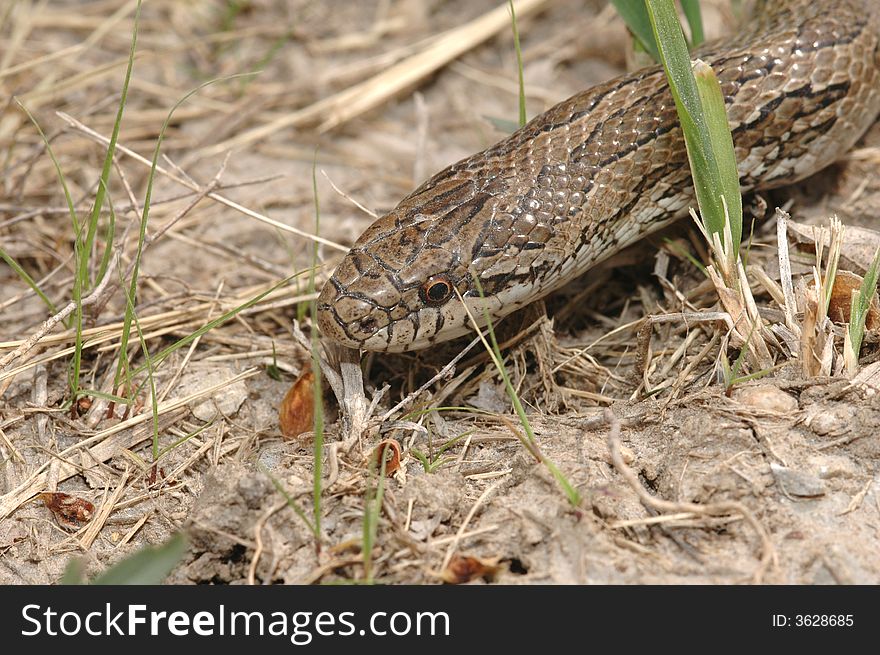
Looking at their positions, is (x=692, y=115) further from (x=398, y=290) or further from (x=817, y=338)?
(x=398, y=290)

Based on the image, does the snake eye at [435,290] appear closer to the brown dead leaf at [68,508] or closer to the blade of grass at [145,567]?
the blade of grass at [145,567]

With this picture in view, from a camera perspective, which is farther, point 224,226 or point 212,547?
point 224,226

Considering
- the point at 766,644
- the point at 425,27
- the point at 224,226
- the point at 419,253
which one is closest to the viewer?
the point at 766,644

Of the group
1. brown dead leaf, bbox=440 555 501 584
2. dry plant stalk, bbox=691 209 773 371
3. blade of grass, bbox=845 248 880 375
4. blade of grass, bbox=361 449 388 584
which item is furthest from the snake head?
blade of grass, bbox=845 248 880 375

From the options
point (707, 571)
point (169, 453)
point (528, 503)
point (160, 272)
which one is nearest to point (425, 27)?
point (160, 272)

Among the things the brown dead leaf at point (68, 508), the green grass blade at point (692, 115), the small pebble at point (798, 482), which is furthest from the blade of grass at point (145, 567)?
the green grass blade at point (692, 115)

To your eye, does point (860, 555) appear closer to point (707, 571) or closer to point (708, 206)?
point (707, 571)

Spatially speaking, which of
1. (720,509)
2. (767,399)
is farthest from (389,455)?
(767,399)
